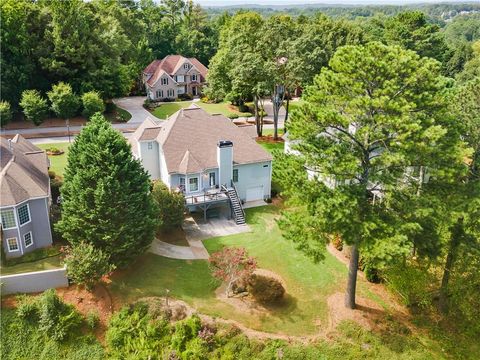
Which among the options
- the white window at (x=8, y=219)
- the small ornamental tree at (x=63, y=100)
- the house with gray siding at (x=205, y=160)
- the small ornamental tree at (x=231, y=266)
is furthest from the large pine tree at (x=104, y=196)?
the small ornamental tree at (x=63, y=100)

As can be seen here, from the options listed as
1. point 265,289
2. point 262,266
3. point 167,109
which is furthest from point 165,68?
point 265,289

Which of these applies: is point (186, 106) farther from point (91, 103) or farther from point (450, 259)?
point (450, 259)

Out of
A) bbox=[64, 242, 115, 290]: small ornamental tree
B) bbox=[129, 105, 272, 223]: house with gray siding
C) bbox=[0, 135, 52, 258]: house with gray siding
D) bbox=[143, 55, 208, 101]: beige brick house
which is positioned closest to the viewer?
bbox=[64, 242, 115, 290]: small ornamental tree

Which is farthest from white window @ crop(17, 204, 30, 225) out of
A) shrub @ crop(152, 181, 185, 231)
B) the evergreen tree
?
the evergreen tree

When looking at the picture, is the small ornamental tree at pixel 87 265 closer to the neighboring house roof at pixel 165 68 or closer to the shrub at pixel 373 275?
the shrub at pixel 373 275

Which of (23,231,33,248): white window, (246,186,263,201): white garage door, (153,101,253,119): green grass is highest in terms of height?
(153,101,253,119): green grass

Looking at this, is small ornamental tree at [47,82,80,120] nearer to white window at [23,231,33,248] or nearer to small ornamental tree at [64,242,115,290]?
white window at [23,231,33,248]

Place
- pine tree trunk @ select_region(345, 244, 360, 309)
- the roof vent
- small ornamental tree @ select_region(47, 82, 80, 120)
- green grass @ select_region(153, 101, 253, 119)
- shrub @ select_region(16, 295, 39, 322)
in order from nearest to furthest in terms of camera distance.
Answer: shrub @ select_region(16, 295, 39, 322) < pine tree trunk @ select_region(345, 244, 360, 309) < the roof vent < small ornamental tree @ select_region(47, 82, 80, 120) < green grass @ select_region(153, 101, 253, 119)
